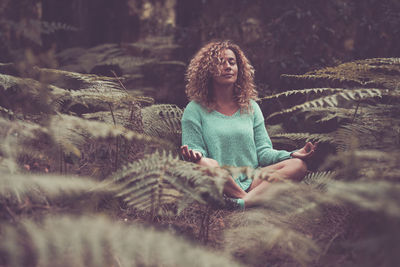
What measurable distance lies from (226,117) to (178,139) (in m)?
0.76

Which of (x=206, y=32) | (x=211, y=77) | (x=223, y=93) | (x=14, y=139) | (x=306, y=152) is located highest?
(x=206, y=32)

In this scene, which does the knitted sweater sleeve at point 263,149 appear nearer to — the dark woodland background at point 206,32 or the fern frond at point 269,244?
the dark woodland background at point 206,32

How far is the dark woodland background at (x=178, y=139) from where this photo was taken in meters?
1.17

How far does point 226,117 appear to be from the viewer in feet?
9.84


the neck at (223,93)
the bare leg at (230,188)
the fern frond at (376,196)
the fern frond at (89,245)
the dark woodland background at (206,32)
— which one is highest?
the dark woodland background at (206,32)

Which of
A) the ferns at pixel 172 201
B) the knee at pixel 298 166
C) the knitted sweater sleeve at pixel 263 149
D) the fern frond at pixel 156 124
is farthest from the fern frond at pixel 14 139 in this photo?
the knitted sweater sleeve at pixel 263 149

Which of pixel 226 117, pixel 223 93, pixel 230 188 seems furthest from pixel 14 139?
pixel 223 93

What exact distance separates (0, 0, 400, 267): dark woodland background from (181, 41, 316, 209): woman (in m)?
0.26

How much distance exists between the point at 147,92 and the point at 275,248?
348 cm

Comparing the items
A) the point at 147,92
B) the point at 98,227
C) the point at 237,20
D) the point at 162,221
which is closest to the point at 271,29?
the point at 237,20

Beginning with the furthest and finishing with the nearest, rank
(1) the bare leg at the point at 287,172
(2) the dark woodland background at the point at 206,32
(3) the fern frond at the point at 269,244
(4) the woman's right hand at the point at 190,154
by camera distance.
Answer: (2) the dark woodland background at the point at 206,32
(1) the bare leg at the point at 287,172
(4) the woman's right hand at the point at 190,154
(3) the fern frond at the point at 269,244

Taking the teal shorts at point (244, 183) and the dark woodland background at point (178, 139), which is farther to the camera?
the teal shorts at point (244, 183)

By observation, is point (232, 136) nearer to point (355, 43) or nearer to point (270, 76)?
point (270, 76)

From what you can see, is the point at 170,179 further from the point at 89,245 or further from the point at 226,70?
the point at 226,70
